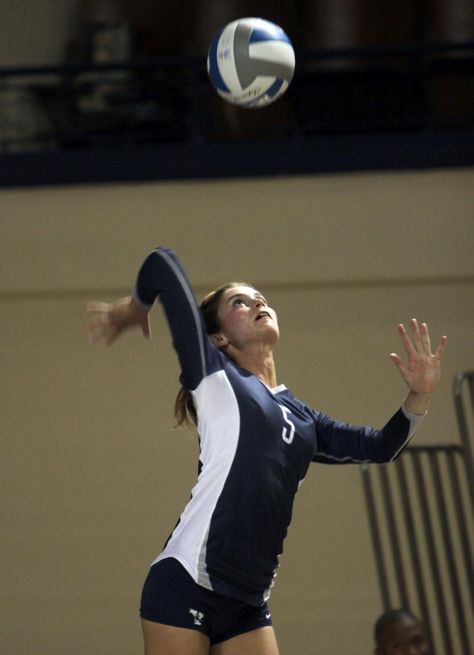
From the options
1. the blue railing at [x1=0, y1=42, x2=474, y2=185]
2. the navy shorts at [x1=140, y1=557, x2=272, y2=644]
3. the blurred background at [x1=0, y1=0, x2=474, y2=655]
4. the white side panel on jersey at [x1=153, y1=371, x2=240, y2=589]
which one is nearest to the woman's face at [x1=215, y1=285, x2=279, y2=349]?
the white side panel on jersey at [x1=153, y1=371, x2=240, y2=589]

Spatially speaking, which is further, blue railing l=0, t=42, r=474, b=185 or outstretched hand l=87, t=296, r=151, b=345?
blue railing l=0, t=42, r=474, b=185

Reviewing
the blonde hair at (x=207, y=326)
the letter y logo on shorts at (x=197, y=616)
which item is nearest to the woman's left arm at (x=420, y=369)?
the blonde hair at (x=207, y=326)

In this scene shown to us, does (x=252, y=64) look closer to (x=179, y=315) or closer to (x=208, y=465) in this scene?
(x=179, y=315)

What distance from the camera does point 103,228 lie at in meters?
7.12

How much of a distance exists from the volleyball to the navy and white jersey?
1.53m

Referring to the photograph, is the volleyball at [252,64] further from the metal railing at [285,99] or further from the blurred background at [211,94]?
the metal railing at [285,99]

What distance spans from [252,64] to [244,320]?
5.06 ft

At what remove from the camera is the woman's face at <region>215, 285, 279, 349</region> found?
3.95 meters

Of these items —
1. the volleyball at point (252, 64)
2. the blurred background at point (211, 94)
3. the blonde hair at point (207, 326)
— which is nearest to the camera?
the blonde hair at point (207, 326)

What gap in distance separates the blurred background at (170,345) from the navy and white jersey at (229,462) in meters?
3.23

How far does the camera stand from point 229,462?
12.1 ft

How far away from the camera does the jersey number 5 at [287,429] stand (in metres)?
3.77

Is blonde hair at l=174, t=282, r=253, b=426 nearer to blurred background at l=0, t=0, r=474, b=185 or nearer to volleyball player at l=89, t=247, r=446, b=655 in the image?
volleyball player at l=89, t=247, r=446, b=655

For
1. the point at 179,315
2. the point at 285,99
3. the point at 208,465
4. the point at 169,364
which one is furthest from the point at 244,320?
the point at 285,99
